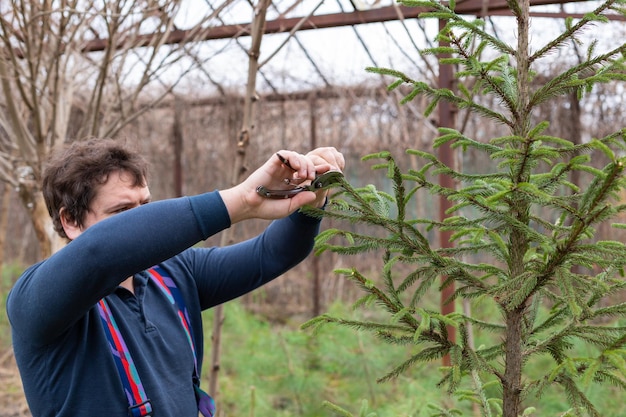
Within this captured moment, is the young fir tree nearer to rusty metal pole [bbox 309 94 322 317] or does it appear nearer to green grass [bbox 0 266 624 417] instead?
green grass [bbox 0 266 624 417]

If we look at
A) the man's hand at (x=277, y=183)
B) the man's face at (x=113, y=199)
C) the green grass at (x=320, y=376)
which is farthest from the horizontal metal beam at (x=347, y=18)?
the man's hand at (x=277, y=183)

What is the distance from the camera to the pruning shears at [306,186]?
1.43m

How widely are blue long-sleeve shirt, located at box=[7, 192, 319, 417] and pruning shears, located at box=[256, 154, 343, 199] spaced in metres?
0.14

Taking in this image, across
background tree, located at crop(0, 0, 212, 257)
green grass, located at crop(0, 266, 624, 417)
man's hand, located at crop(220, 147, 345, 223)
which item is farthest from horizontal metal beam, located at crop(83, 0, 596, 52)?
man's hand, located at crop(220, 147, 345, 223)

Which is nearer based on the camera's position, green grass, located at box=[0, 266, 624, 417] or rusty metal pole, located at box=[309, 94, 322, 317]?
green grass, located at box=[0, 266, 624, 417]

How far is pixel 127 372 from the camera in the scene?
1507mm

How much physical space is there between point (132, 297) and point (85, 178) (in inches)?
13.4

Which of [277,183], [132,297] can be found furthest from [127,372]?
[277,183]

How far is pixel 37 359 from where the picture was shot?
1.46m

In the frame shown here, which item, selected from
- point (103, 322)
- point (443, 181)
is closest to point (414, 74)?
point (443, 181)

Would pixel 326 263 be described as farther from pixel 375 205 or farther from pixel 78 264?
pixel 78 264

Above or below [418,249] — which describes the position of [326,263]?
→ below

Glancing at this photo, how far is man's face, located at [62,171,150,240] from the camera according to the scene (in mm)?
1596

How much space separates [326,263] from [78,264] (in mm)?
5527
